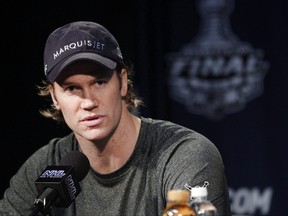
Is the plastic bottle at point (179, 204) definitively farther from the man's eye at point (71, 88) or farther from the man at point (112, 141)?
the man's eye at point (71, 88)

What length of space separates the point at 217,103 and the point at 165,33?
1.72 feet

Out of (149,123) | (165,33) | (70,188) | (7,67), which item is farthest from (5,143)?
(70,188)

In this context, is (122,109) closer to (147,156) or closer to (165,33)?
(147,156)

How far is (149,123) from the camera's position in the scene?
269 centimetres

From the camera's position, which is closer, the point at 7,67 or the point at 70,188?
the point at 70,188

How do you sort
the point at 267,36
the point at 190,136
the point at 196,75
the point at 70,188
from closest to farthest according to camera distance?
the point at 70,188, the point at 190,136, the point at 267,36, the point at 196,75

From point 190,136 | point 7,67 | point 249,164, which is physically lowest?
point 249,164

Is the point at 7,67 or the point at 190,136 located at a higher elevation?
the point at 7,67

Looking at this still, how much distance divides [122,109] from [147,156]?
203 millimetres

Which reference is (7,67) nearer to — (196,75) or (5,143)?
(5,143)

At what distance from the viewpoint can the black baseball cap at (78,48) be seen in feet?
7.86

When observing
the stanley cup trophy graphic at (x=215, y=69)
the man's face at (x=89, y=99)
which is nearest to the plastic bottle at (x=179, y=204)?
the man's face at (x=89, y=99)

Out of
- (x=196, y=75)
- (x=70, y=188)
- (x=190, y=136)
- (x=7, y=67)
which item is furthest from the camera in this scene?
(x=7, y=67)

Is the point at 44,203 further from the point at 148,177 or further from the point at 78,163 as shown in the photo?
the point at 148,177
